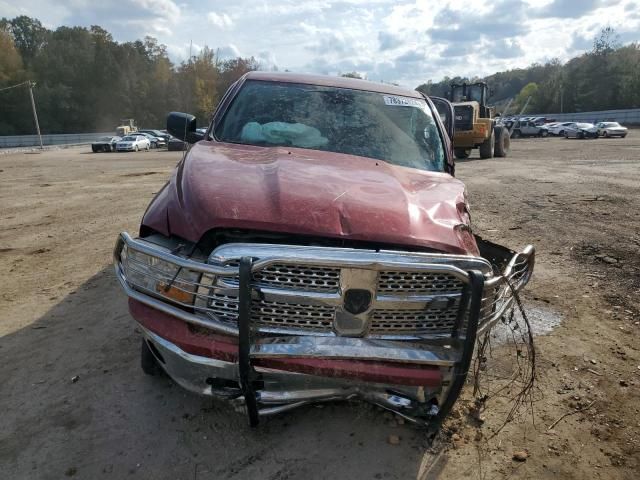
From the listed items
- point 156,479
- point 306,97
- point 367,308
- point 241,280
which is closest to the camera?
point 241,280

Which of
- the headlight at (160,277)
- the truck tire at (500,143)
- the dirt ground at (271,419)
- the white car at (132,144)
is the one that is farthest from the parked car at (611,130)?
the headlight at (160,277)

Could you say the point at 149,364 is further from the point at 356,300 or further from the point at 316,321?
the point at 356,300

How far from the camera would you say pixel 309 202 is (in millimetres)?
2293

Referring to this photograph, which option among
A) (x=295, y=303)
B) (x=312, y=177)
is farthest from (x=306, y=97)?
(x=295, y=303)

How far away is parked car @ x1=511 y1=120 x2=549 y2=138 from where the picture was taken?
44156 millimetres

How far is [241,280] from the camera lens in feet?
6.28

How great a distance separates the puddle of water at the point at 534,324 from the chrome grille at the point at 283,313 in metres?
2.12

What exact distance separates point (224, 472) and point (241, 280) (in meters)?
1.01

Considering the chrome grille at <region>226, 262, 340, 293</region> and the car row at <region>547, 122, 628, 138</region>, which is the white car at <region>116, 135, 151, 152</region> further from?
the chrome grille at <region>226, 262, 340, 293</region>

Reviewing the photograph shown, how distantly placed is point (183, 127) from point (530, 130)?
150 ft

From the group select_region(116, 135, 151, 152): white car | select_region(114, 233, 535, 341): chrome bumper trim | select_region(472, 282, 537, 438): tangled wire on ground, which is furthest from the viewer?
select_region(116, 135, 151, 152): white car

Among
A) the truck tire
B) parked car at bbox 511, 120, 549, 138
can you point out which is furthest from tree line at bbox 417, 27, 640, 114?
the truck tire

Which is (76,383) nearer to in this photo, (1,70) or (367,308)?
(367,308)

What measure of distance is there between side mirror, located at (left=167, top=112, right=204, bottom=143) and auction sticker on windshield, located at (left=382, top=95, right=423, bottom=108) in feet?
5.39
